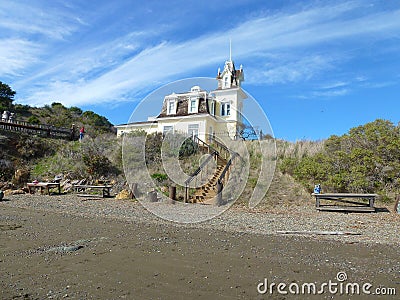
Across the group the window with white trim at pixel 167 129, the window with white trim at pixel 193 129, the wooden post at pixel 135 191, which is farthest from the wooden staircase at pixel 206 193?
the window with white trim at pixel 167 129

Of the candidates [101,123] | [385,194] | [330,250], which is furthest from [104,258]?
[101,123]

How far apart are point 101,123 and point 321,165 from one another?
130ft

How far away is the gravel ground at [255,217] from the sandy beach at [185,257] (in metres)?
0.06

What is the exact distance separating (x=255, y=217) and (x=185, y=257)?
19.1 ft

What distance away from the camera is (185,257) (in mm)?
5773

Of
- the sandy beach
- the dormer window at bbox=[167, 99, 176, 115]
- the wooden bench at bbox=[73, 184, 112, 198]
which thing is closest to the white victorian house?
the dormer window at bbox=[167, 99, 176, 115]

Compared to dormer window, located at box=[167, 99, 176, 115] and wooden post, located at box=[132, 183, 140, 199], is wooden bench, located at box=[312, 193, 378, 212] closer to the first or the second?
wooden post, located at box=[132, 183, 140, 199]

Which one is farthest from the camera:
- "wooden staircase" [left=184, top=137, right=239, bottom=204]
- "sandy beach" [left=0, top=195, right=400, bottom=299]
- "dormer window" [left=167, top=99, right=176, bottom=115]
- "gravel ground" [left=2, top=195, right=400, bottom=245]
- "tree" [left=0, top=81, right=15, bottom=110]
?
"tree" [left=0, top=81, right=15, bottom=110]

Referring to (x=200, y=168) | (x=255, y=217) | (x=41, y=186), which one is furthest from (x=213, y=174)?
(x=41, y=186)

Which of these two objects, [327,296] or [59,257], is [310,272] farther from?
[59,257]

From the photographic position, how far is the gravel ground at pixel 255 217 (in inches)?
341

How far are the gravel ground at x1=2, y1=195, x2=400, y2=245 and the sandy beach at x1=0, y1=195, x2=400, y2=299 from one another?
57 mm

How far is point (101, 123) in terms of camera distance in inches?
1939

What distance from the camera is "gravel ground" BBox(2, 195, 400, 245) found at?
8.66 m
